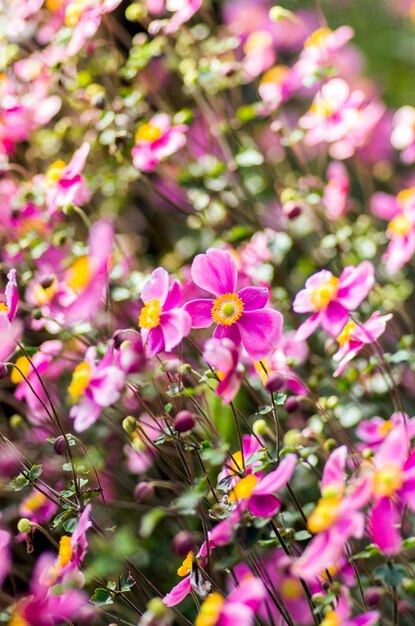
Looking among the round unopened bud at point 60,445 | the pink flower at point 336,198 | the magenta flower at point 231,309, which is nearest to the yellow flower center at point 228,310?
the magenta flower at point 231,309

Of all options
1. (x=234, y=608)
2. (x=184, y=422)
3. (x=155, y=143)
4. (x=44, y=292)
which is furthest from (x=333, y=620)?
(x=155, y=143)

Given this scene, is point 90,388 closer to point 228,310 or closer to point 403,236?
point 228,310

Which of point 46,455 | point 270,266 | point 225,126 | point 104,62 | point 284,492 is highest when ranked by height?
point 104,62

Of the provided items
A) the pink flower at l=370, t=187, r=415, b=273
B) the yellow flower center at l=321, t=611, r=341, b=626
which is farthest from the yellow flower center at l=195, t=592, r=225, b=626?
the pink flower at l=370, t=187, r=415, b=273

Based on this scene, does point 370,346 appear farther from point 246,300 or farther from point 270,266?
point 246,300

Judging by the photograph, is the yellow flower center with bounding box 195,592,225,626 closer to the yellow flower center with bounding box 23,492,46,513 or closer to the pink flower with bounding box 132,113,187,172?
the yellow flower center with bounding box 23,492,46,513

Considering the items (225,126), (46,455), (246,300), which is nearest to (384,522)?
A: (246,300)

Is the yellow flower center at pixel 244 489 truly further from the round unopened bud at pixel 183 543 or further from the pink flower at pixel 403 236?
the pink flower at pixel 403 236
